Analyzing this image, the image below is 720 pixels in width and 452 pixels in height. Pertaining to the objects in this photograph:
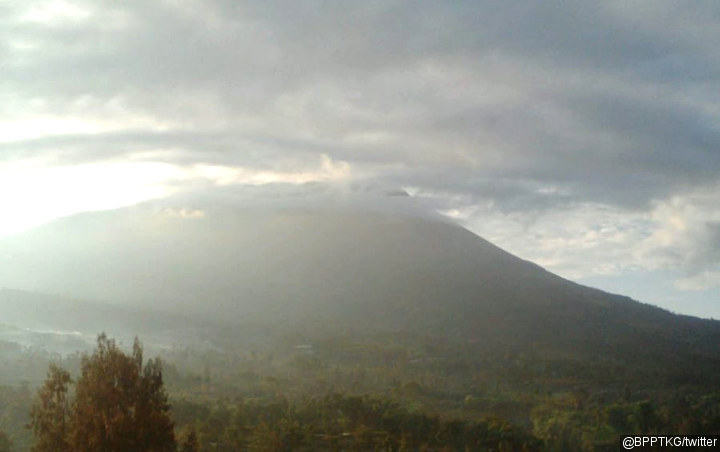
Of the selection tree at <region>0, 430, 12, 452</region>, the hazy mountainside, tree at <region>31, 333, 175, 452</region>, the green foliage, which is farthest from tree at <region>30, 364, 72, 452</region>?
the hazy mountainside

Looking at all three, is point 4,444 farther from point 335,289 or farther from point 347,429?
point 335,289

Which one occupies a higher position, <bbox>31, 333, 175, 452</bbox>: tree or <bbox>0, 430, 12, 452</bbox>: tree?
<bbox>31, 333, 175, 452</bbox>: tree

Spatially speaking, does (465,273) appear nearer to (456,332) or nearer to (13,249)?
(456,332)

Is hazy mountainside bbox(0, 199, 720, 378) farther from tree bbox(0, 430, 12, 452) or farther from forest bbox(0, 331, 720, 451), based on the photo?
tree bbox(0, 430, 12, 452)

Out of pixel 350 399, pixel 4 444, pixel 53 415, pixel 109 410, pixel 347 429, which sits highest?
pixel 109 410

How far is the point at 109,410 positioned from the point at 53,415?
233cm

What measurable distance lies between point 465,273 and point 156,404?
119 metres

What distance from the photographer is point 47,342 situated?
8594 cm

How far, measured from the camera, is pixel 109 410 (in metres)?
21.3

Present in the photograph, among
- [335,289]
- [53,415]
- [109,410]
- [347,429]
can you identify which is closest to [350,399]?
[347,429]

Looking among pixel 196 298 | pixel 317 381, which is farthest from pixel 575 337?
pixel 196 298

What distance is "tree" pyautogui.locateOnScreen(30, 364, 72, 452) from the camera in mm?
21875

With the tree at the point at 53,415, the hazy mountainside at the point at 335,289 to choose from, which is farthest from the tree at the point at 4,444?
the hazy mountainside at the point at 335,289

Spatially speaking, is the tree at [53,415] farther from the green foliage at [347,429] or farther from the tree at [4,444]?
the green foliage at [347,429]
